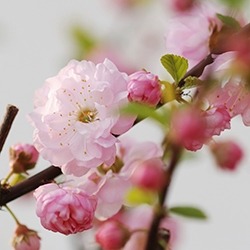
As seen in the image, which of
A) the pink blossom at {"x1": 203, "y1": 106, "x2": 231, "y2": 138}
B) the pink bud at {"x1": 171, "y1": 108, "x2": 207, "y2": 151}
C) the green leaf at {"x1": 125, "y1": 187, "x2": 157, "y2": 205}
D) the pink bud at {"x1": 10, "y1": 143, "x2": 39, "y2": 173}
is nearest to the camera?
the pink bud at {"x1": 171, "y1": 108, "x2": 207, "y2": 151}

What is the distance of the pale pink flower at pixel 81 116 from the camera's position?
1.06 m

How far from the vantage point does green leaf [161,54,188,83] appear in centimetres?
101

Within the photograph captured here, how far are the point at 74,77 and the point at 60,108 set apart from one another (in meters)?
0.04

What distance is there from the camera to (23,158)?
1201 millimetres

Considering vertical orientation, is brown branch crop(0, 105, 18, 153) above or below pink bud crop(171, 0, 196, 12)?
below

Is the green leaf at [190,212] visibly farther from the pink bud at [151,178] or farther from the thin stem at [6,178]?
the thin stem at [6,178]

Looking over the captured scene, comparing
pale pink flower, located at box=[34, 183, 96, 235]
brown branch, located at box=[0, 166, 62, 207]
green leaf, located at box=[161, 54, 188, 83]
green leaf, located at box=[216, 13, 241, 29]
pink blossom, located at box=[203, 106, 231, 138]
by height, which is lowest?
pale pink flower, located at box=[34, 183, 96, 235]

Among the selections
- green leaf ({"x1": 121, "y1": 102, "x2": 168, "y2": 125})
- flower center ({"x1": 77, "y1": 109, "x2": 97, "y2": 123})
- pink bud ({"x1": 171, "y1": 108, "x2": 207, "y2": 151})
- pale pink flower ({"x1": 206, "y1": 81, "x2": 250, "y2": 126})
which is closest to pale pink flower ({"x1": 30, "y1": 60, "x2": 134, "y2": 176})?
flower center ({"x1": 77, "y1": 109, "x2": 97, "y2": 123})

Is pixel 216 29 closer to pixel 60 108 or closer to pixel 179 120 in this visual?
pixel 60 108

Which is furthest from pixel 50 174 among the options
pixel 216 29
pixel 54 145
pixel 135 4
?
pixel 135 4

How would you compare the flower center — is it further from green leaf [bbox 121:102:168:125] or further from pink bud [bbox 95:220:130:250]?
green leaf [bbox 121:102:168:125]

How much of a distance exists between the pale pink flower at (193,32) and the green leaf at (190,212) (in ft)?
1.25

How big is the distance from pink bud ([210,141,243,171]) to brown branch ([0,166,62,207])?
9.3 inches

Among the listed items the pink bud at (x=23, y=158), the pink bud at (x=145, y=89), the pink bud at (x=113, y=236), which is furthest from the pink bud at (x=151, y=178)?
the pink bud at (x=23, y=158)
